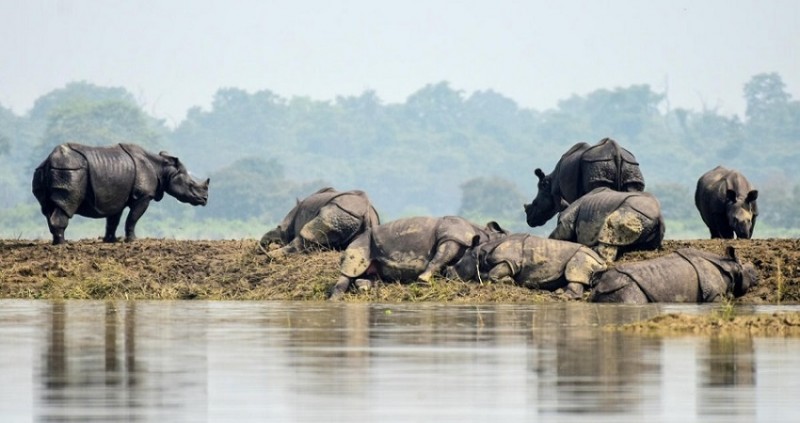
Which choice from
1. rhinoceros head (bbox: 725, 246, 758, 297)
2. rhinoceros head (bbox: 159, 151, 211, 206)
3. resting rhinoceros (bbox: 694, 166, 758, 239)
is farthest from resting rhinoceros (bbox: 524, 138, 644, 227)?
rhinoceros head (bbox: 725, 246, 758, 297)

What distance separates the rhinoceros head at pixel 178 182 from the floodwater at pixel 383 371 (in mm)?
14553

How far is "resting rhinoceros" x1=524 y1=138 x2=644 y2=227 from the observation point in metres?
31.3

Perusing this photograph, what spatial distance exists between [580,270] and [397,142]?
157931 millimetres

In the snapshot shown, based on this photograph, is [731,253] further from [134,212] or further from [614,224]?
[134,212]

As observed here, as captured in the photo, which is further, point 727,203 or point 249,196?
point 249,196

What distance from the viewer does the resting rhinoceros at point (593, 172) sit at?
31266 mm

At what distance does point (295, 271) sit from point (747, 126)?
501 ft

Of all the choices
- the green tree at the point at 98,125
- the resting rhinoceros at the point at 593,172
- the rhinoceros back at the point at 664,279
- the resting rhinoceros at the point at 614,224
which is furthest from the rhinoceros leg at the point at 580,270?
the green tree at the point at 98,125

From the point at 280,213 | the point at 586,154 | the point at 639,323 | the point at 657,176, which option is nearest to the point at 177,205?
the point at 280,213

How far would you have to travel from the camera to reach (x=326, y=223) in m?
28.8

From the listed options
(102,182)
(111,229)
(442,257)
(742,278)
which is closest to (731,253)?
(742,278)

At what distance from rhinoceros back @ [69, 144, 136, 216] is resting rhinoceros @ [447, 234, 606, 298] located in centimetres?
883

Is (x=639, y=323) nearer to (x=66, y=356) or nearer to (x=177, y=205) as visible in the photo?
(x=66, y=356)

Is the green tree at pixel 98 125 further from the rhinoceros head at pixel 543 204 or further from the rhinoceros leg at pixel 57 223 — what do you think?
the rhinoceros leg at pixel 57 223
